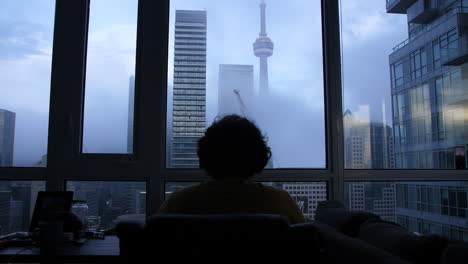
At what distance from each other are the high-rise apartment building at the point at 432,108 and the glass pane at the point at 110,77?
2267 millimetres

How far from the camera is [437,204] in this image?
299cm

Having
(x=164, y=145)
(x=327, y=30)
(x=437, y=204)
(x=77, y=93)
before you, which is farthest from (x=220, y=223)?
(x=437, y=204)

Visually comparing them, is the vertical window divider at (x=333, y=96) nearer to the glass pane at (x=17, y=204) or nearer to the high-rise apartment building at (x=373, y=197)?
the high-rise apartment building at (x=373, y=197)

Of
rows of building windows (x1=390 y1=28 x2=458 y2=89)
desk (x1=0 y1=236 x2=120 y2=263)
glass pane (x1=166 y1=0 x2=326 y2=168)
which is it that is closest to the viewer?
desk (x1=0 y1=236 x2=120 y2=263)

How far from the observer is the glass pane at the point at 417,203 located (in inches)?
115

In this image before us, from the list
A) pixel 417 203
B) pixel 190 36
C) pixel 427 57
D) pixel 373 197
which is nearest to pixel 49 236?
pixel 190 36

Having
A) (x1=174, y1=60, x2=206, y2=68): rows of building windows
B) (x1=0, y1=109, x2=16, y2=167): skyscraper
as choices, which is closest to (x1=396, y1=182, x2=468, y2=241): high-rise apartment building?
(x1=174, y1=60, x2=206, y2=68): rows of building windows

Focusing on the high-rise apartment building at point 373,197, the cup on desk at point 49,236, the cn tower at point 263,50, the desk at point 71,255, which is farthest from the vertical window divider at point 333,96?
the cup on desk at point 49,236

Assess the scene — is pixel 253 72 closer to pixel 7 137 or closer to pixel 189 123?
pixel 189 123

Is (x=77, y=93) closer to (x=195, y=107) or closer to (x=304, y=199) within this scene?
(x=195, y=107)

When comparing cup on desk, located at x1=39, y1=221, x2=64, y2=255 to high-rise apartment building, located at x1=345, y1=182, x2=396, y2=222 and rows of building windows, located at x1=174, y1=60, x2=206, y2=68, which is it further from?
high-rise apartment building, located at x1=345, y1=182, x2=396, y2=222

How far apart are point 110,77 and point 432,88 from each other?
2783 millimetres

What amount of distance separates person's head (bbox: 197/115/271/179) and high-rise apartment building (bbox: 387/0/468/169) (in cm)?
205

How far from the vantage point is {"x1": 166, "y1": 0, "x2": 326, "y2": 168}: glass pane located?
2.96m
